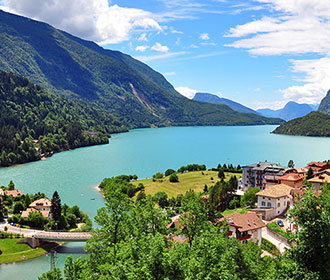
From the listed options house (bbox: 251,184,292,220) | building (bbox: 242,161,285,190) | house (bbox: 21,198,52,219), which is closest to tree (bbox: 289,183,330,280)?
house (bbox: 251,184,292,220)

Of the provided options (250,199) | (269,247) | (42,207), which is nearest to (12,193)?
(42,207)

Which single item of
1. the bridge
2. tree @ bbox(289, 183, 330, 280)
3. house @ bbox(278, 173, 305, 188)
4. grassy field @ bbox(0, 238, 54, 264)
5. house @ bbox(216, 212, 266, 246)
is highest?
tree @ bbox(289, 183, 330, 280)

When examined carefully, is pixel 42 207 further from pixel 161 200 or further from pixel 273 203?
pixel 273 203

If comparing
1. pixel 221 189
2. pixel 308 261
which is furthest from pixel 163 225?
pixel 221 189

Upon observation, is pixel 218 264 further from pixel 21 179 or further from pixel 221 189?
pixel 21 179

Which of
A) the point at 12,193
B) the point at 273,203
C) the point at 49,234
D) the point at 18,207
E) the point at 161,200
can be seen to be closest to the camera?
the point at 49,234

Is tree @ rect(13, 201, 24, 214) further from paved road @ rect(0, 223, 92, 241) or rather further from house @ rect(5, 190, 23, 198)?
house @ rect(5, 190, 23, 198)
